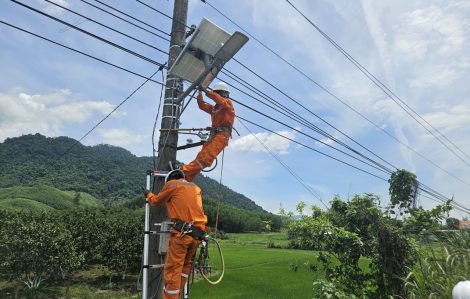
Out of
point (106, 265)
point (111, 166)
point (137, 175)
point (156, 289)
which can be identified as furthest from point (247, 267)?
point (111, 166)

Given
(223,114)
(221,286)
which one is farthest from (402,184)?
(223,114)

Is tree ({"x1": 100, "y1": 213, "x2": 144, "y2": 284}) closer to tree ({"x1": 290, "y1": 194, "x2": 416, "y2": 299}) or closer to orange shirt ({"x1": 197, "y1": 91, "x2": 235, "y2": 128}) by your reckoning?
tree ({"x1": 290, "y1": 194, "x2": 416, "y2": 299})

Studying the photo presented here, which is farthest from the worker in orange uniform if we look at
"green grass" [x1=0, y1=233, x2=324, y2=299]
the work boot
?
"green grass" [x1=0, y1=233, x2=324, y2=299]

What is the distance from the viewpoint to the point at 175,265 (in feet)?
12.3

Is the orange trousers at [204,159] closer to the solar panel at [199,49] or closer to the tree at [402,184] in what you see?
the solar panel at [199,49]

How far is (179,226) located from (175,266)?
548mm

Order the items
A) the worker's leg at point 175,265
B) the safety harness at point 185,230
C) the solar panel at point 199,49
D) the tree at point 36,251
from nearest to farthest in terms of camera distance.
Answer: the worker's leg at point 175,265
the safety harness at point 185,230
the solar panel at point 199,49
the tree at point 36,251

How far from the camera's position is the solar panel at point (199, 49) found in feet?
14.6

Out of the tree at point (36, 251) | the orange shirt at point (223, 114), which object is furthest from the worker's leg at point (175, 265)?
the tree at point (36, 251)

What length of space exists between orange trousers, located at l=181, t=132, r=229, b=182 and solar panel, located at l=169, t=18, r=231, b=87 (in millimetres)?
1219

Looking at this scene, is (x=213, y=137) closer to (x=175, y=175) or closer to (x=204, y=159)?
(x=204, y=159)

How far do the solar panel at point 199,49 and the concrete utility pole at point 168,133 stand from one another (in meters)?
0.35

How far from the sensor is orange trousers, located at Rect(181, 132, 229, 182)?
15.0 feet

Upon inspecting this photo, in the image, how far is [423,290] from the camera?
14.9 ft
